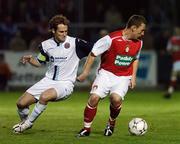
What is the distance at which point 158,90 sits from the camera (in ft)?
82.7

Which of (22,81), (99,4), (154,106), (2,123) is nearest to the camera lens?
(2,123)

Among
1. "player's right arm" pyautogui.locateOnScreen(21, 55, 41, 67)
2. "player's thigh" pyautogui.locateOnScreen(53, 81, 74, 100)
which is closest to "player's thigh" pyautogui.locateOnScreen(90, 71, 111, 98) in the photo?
"player's thigh" pyautogui.locateOnScreen(53, 81, 74, 100)

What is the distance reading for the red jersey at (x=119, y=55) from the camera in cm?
1180

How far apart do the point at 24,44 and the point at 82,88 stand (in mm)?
2607

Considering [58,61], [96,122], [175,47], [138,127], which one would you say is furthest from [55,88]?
[175,47]

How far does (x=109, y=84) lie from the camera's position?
1177 centimetres

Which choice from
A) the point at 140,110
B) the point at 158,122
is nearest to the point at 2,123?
the point at 158,122

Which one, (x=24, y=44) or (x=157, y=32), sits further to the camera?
(x=157, y=32)

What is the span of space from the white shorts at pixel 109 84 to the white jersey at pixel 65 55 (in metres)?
0.62

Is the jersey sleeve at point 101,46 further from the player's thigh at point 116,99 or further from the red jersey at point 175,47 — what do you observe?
the red jersey at point 175,47

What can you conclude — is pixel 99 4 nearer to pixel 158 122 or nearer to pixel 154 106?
pixel 154 106

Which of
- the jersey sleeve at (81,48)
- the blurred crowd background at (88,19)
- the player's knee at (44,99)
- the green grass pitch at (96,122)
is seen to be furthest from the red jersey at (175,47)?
the player's knee at (44,99)

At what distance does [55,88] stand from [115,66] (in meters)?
1.11

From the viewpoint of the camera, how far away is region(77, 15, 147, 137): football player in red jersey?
38.1 ft
